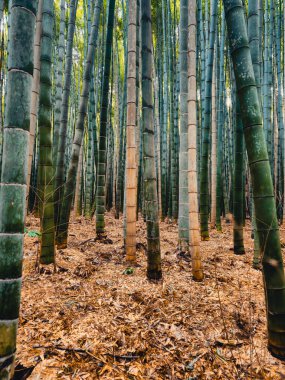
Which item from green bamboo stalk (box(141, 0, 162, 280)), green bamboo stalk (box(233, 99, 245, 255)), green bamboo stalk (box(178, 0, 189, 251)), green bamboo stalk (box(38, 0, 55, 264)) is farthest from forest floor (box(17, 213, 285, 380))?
green bamboo stalk (box(178, 0, 189, 251))

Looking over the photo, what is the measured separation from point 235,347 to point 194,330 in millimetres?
293

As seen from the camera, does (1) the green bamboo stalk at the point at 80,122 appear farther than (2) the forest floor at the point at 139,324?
Yes

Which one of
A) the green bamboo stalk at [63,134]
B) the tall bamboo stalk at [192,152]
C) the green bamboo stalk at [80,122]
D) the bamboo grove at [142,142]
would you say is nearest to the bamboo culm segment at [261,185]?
the bamboo grove at [142,142]

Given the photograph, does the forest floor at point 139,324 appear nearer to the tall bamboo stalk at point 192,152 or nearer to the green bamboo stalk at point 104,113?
the tall bamboo stalk at point 192,152

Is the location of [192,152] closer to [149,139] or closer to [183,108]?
[149,139]

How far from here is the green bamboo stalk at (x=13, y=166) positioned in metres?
1.01

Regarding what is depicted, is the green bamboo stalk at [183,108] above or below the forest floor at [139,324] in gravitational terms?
above

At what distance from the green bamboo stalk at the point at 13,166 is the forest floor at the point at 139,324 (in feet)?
1.70

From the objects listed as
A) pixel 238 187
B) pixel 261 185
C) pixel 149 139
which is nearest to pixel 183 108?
pixel 149 139

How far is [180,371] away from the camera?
57.2 inches

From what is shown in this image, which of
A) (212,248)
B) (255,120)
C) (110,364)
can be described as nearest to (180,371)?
(110,364)

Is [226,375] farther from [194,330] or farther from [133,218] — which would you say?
[133,218]

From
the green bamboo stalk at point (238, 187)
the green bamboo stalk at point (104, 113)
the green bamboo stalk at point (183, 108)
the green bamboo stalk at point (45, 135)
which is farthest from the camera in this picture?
the green bamboo stalk at point (104, 113)

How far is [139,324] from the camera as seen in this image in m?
1.88
